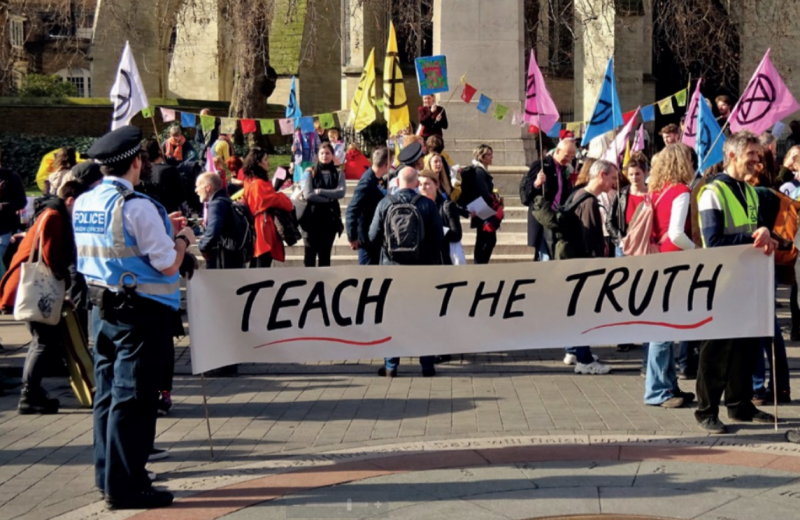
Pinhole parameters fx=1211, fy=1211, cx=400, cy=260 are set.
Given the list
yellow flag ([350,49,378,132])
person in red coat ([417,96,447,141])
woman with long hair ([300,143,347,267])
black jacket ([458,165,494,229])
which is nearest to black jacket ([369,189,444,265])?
black jacket ([458,165,494,229])

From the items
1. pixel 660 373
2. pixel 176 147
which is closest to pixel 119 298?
pixel 660 373

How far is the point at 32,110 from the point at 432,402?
90.2 feet

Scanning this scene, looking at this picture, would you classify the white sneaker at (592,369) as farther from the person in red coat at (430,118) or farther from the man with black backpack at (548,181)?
the person in red coat at (430,118)

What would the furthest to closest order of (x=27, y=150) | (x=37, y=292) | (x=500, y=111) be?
(x=27, y=150) < (x=500, y=111) < (x=37, y=292)

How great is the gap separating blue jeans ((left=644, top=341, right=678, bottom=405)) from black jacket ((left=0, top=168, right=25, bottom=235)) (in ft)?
21.7

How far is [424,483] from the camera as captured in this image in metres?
6.67

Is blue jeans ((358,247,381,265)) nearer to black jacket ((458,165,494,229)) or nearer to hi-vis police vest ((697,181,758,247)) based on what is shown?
black jacket ((458,165,494,229))

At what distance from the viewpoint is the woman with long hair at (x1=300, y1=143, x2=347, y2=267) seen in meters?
13.5

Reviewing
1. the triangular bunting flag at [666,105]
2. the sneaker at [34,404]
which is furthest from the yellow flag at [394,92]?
the sneaker at [34,404]

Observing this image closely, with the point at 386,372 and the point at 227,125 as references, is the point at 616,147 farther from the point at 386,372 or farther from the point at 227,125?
the point at 227,125

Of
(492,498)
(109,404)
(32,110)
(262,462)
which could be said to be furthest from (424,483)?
(32,110)

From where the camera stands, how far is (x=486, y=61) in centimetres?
1842

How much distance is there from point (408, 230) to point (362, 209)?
5.92 ft

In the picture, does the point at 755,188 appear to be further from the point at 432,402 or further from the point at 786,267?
the point at 432,402
